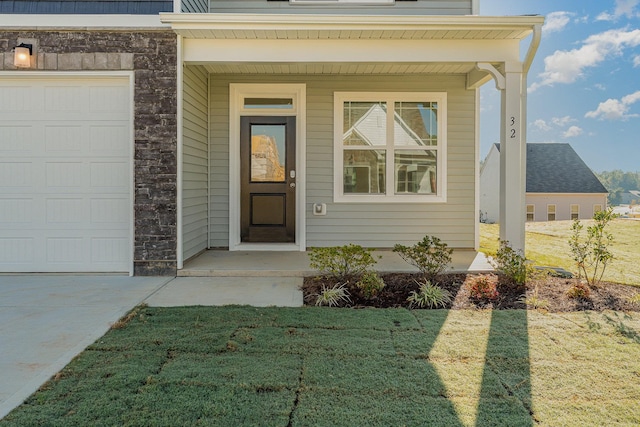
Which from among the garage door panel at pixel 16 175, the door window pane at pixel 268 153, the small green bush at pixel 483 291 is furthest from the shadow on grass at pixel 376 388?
the garage door panel at pixel 16 175

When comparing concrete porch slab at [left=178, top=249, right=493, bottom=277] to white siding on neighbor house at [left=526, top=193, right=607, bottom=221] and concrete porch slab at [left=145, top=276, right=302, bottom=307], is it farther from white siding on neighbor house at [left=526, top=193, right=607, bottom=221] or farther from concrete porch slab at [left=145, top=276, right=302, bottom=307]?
white siding on neighbor house at [left=526, top=193, right=607, bottom=221]

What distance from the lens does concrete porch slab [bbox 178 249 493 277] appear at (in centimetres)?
511

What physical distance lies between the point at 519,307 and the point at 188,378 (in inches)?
116

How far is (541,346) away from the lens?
2936mm

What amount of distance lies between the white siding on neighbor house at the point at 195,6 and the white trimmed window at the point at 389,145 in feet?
7.40

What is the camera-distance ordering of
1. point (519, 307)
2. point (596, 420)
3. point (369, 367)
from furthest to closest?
point (519, 307)
point (369, 367)
point (596, 420)

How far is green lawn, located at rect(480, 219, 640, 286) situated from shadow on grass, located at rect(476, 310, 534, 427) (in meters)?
2.49

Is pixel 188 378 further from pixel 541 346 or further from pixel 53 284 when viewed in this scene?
pixel 53 284

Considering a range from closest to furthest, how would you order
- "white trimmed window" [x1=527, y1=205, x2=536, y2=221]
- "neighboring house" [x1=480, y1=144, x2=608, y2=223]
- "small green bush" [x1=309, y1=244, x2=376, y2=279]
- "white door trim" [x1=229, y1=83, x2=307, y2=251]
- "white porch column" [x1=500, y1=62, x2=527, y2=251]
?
"small green bush" [x1=309, y1=244, x2=376, y2=279] → "white porch column" [x1=500, y1=62, x2=527, y2=251] → "white door trim" [x1=229, y1=83, x2=307, y2=251] → "neighboring house" [x1=480, y1=144, x2=608, y2=223] → "white trimmed window" [x1=527, y1=205, x2=536, y2=221]

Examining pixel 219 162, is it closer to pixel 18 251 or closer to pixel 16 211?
pixel 16 211

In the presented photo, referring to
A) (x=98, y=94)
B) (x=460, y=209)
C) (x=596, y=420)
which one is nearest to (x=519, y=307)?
(x=596, y=420)

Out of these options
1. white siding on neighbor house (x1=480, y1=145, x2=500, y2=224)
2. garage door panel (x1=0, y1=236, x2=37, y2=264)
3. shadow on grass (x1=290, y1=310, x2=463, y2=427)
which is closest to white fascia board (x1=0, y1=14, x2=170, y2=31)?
garage door panel (x1=0, y1=236, x2=37, y2=264)

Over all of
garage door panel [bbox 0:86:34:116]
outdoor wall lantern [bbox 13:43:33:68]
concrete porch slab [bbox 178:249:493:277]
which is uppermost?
outdoor wall lantern [bbox 13:43:33:68]

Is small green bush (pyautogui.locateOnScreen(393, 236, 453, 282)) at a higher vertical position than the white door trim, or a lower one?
lower
